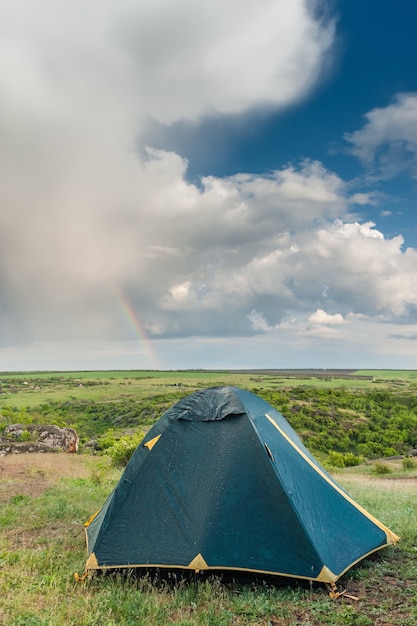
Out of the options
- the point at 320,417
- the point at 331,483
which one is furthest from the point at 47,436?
the point at 320,417

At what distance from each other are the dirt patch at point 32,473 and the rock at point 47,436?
558 cm

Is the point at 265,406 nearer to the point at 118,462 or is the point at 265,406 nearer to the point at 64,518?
the point at 64,518

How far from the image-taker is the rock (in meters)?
33.8

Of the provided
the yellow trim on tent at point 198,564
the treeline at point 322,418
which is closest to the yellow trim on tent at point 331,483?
the yellow trim on tent at point 198,564

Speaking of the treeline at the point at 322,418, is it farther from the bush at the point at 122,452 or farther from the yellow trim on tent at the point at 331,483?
the yellow trim on tent at the point at 331,483

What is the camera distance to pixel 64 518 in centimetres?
1239

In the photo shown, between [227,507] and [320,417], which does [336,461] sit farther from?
[320,417]

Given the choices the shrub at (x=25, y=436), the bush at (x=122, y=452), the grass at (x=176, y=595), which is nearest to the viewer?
the grass at (x=176, y=595)

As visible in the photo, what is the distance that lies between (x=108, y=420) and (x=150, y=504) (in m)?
93.3

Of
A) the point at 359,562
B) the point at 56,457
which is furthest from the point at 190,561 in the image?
the point at 56,457

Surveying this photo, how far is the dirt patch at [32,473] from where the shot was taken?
639 inches

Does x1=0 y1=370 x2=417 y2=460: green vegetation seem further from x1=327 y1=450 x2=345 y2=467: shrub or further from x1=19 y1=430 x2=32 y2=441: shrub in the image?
x1=19 y1=430 x2=32 y2=441: shrub

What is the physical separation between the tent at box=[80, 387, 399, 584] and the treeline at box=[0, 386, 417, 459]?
183 feet

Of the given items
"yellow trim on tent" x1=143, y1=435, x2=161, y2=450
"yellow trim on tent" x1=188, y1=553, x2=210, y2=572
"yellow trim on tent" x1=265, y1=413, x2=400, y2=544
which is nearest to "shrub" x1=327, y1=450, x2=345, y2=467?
"yellow trim on tent" x1=265, y1=413, x2=400, y2=544
